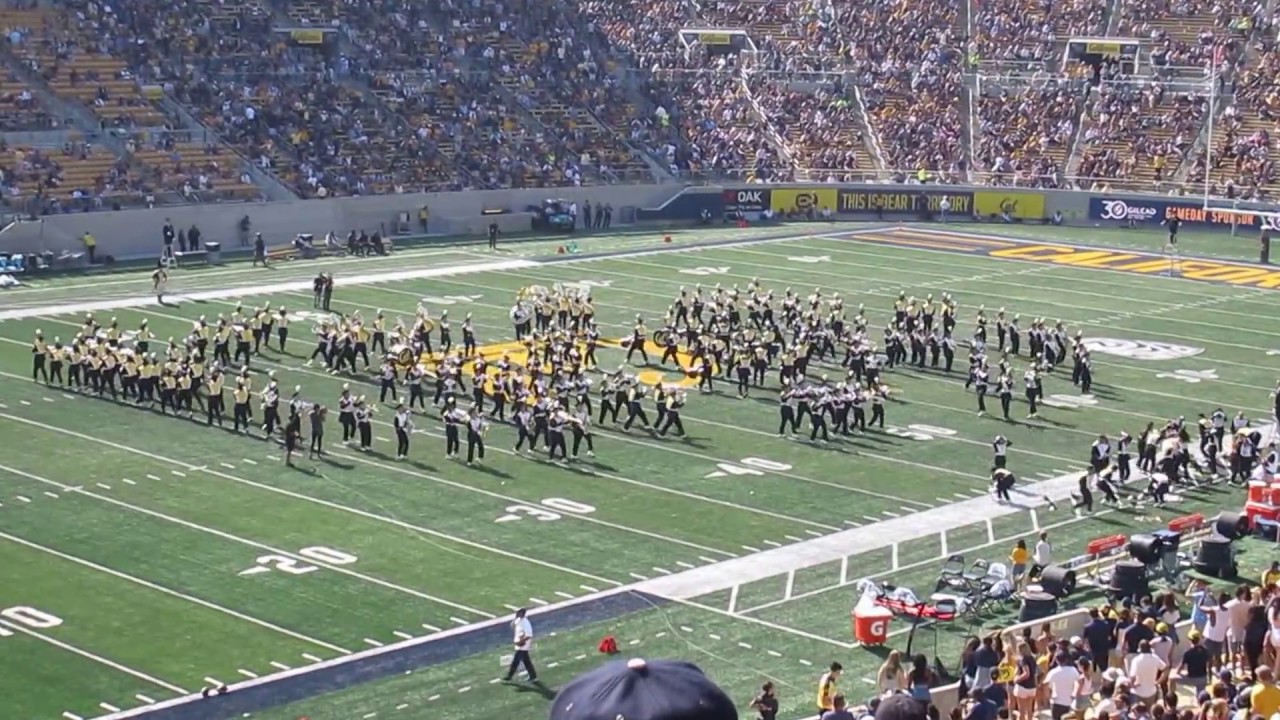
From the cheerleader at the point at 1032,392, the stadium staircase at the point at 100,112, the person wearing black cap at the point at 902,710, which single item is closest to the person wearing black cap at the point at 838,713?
the person wearing black cap at the point at 902,710

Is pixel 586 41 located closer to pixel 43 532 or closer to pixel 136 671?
pixel 43 532

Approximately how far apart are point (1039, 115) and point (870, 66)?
6.16 meters

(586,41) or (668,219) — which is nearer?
(668,219)

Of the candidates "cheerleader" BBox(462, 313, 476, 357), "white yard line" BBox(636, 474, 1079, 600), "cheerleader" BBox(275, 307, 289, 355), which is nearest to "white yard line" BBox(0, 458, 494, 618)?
"white yard line" BBox(636, 474, 1079, 600)

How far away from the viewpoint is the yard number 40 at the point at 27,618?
789 inches

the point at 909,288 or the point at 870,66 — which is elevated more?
the point at 870,66

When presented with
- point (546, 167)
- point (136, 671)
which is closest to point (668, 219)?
point (546, 167)

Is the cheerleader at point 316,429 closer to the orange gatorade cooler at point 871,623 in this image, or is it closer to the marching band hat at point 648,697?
the orange gatorade cooler at point 871,623

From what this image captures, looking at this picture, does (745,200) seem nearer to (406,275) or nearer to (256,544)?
(406,275)

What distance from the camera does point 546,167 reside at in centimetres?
5575

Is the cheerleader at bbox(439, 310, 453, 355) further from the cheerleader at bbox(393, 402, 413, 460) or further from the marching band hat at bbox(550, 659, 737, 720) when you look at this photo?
the marching band hat at bbox(550, 659, 737, 720)

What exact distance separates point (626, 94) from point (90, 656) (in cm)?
4421

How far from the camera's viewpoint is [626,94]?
61719 millimetres

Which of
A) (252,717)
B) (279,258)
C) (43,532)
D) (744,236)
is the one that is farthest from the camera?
(744,236)
